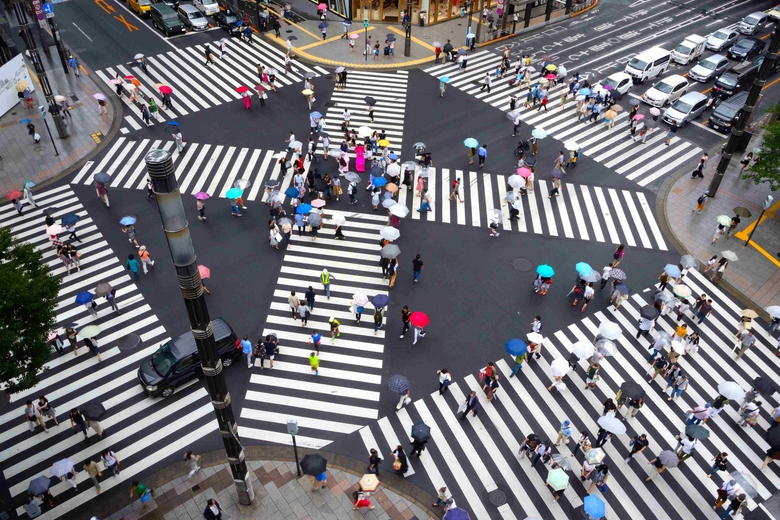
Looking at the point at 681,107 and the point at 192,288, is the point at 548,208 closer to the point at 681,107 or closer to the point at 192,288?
the point at 681,107

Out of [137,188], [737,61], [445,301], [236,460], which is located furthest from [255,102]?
[737,61]

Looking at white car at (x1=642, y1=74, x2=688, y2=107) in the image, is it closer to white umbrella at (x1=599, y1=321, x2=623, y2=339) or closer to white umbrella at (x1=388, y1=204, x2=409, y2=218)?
white umbrella at (x1=388, y1=204, x2=409, y2=218)

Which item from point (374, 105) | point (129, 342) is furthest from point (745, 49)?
point (129, 342)

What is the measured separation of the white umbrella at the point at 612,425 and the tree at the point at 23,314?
19.1m

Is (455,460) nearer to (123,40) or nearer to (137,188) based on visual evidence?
(137,188)

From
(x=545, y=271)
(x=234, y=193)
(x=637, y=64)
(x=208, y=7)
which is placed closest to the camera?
(x=545, y=271)

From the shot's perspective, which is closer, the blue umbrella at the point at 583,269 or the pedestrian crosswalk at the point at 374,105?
the blue umbrella at the point at 583,269

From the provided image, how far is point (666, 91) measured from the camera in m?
43.0

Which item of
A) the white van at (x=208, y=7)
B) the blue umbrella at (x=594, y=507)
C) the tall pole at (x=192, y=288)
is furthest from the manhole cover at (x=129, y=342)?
the white van at (x=208, y=7)

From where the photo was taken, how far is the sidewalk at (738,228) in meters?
29.9

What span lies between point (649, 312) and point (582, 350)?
4.43 m

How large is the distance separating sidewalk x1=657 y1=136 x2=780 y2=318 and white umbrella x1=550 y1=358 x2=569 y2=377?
11634 millimetres

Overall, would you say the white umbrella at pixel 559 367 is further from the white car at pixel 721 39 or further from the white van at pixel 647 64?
the white car at pixel 721 39

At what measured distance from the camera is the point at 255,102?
4197 centimetres
